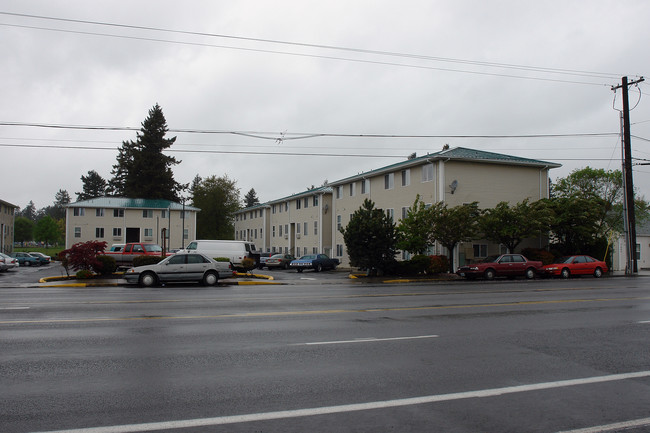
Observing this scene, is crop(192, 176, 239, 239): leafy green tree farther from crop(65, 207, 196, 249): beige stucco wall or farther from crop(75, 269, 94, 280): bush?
crop(75, 269, 94, 280): bush

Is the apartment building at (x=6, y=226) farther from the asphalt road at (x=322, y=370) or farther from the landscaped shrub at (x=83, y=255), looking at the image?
the asphalt road at (x=322, y=370)

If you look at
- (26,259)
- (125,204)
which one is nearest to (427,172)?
(26,259)

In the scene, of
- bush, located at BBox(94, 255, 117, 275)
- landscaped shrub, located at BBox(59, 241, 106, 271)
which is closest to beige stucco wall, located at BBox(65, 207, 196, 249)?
bush, located at BBox(94, 255, 117, 275)

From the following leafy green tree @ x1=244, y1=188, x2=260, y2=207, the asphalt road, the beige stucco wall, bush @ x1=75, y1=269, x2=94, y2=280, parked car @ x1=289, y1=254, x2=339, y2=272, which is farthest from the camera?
Result: leafy green tree @ x1=244, y1=188, x2=260, y2=207

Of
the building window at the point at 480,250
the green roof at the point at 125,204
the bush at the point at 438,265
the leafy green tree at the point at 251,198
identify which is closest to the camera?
the bush at the point at 438,265

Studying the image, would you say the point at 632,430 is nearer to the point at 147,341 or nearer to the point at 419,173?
the point at 147,341

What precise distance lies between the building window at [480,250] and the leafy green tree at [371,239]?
740 cm

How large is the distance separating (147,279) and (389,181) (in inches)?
864

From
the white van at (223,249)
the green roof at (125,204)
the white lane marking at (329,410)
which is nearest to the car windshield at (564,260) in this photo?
the white van at (223,249)

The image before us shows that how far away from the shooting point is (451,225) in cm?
Answer: 2958

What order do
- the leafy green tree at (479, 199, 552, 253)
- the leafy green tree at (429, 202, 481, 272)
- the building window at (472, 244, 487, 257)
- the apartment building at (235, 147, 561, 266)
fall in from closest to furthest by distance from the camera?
the leafy green tree at (429, 202, 481, 272) → the leafy green tree at (479, 199, 552, 253) → the apartment building at (235, 147, 561, 266) → the building window at (472, 244, 487, 257)

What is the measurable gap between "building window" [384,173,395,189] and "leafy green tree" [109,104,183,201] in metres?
45.0

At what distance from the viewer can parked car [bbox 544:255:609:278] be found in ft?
98.1

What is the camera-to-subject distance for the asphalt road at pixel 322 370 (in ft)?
16.4
